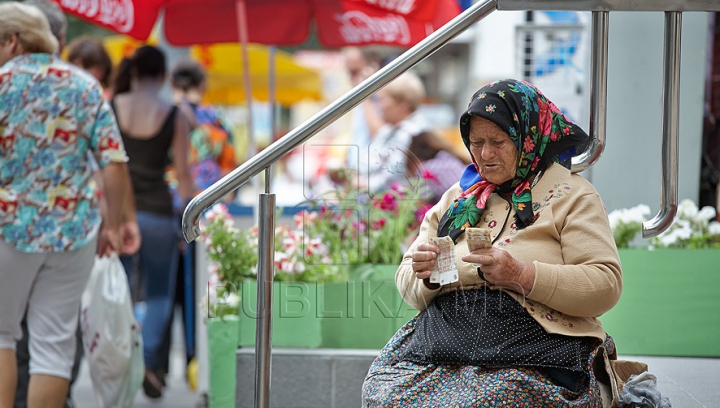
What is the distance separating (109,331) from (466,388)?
7.85 ft

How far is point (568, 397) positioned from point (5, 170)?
2611 mm

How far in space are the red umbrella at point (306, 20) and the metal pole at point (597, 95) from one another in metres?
3.30

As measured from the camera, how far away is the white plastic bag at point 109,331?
4332mm

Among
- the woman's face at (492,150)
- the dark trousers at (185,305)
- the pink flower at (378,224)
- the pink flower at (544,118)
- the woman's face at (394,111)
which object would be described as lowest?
the dark trousers at (185,305)

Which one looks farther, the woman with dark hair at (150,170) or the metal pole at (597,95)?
the woman with dark hair at (150,170)

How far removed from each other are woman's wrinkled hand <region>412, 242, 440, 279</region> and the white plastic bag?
2.21m

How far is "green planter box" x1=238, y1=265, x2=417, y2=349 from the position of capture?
3781 millimetres

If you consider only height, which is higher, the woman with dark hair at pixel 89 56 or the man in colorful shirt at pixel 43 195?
the woman with dark hair at pixel 89 56

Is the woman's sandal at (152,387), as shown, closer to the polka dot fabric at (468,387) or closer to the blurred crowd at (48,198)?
the blurred crowd at (48,198)

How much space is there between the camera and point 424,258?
8.55 feet

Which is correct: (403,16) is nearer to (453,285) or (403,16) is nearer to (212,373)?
(212,373)

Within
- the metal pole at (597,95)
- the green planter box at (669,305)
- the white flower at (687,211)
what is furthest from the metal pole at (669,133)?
the white flower at (687,211)

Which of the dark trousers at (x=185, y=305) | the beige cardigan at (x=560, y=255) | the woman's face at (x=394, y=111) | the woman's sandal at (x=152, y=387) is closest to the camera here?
the beige cardigan at (x=560, y=255)

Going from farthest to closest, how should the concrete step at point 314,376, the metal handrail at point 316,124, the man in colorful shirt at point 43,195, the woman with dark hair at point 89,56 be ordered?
1. the woman with dark hair at point 89,56
2. the man in colorful shirt at point 43,195
3. the concrete step at point 314,376
4. the metal handrail at point 316,124
